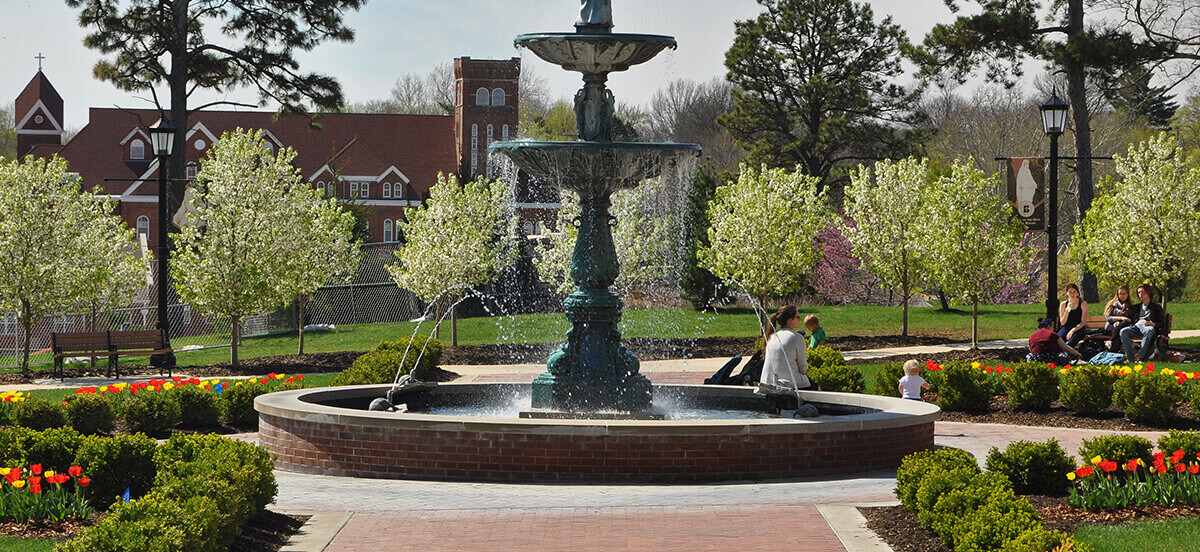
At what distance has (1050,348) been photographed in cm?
1798

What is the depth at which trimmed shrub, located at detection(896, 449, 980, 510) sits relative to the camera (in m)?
7.79

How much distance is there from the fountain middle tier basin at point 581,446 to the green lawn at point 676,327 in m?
16.6

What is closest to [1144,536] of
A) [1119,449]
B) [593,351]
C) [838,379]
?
[1119,449]

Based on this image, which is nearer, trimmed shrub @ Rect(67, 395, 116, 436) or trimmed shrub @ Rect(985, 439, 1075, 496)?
trimmed shrub @ Rect(985, 439, 1075, 496)

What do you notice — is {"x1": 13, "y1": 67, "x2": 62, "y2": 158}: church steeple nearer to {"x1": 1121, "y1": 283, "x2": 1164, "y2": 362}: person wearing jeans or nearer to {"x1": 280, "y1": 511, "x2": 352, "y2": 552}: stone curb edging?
{"x1": 1121, "y1": 283, "x2": 1164, "y2": 362}: person wearing jeans

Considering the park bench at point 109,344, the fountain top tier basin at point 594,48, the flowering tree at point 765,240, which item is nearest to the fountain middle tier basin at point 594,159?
the fountain top tier basin at point 594,48

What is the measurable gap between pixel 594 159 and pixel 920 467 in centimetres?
446

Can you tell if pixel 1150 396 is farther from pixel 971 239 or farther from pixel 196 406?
pixel 971 239

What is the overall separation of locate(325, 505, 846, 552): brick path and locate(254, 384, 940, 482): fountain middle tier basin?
1.15 m

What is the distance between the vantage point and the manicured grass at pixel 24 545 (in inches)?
267

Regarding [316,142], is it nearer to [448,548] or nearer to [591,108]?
[591,108]

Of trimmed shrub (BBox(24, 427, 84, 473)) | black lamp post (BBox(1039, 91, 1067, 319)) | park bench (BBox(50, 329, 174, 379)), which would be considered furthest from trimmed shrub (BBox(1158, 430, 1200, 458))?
park bench (BBox(50, 329, 174, 379))

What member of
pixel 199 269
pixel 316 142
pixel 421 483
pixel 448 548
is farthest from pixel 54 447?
pixel 316 142

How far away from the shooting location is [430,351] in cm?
2031
